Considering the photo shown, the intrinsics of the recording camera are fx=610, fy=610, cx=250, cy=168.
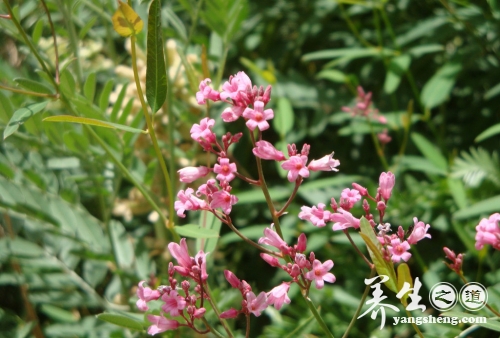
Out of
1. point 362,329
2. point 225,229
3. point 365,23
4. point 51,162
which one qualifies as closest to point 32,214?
point 51,162

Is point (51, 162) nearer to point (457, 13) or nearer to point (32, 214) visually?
point (32, 214)

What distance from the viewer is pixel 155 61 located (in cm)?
65

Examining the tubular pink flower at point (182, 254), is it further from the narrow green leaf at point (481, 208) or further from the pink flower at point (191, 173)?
the narrow green leaf at point (481, 208)

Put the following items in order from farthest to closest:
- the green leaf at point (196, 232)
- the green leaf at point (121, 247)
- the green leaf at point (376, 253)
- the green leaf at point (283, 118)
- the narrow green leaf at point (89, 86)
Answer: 1. the green leaf at point (283, 118)
2. the green leaf at point (121, 247)
3. the narrow green leaf at point (89, 86)
4. the green leaf at point (196, 232)
5. the green leaf at point (376, 253)

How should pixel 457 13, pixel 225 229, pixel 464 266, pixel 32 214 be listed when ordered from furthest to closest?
pixel 225 229, pixel 457 13, pixel 464 266, pixel 32 214

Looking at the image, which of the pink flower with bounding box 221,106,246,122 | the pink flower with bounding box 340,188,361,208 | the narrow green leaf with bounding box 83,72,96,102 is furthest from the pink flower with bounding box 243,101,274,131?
the narrow green leaf with bounding box 83,72,96,102

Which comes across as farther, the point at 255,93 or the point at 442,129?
the point at 442,129

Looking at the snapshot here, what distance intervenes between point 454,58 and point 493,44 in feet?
0.31

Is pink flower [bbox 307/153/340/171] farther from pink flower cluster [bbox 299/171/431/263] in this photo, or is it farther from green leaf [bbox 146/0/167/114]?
green leaf [bbox 146/0/167/114]

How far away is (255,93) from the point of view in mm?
646

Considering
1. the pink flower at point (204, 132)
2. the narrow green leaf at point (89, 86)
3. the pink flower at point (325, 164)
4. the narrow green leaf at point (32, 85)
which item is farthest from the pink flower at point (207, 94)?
the narrow green leaf at point (89, 86)

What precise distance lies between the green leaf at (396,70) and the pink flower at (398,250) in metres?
0.68

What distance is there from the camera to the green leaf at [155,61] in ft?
2.06

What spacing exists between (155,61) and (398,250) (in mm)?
323
